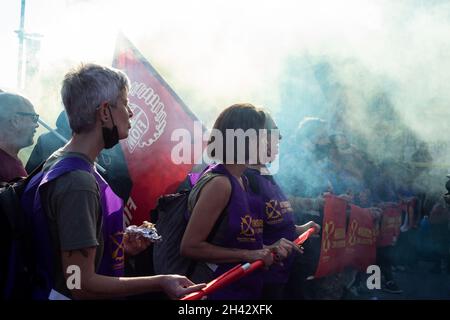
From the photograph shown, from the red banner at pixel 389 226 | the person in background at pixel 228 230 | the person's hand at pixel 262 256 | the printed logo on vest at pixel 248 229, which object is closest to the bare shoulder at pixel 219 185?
the person in background at pixel 228 230

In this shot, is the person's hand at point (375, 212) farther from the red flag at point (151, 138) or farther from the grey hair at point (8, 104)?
the grey hair at point (8, 104)

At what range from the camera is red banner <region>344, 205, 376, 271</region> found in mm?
4090

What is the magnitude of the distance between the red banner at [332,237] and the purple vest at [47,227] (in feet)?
7.74

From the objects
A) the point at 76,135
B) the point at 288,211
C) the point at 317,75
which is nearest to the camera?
the point at 76,135

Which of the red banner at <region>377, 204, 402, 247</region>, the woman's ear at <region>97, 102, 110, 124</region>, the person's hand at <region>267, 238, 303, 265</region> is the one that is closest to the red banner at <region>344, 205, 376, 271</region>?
the red banner at <region>377, 204, 402, 247</region>

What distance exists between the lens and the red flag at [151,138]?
3.61m

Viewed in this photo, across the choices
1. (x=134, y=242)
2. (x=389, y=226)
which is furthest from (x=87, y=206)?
(x=389, y=226)

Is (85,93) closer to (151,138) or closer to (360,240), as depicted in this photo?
(151,138)

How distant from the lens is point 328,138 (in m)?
4.26

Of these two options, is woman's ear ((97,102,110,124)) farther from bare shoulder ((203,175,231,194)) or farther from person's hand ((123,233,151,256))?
bare shoulder ((203,175,231,194))

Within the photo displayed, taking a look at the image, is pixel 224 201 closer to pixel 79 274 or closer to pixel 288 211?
pixel 288 211

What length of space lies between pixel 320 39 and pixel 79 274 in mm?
4434

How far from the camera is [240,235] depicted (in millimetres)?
2227
